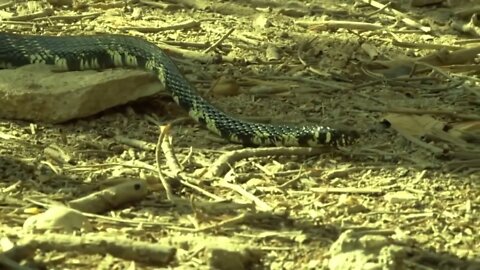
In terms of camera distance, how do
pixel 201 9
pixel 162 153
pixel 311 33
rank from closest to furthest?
1. pixel 162 153
2. pixel 311 33
3. pixel 201 9

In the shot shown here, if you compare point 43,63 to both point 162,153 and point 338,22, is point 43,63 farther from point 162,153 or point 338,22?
point 338,22

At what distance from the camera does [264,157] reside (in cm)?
596

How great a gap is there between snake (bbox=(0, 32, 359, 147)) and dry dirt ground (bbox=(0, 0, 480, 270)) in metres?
0.10

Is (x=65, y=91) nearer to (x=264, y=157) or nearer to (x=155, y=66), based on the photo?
(x=155, y=66)

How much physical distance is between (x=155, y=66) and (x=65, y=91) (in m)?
0.69

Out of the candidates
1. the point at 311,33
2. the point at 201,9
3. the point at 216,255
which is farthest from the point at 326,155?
the point at 201,9

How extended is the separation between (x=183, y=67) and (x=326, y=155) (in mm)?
1887

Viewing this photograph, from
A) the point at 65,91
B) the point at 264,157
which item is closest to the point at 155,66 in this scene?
the point at 65,91

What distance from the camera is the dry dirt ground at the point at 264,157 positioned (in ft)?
14.8

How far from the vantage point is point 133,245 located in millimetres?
4387

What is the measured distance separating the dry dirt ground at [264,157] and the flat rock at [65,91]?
86 millimetres

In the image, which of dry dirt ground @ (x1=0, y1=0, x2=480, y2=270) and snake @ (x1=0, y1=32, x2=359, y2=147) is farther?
snake @ (x1=0, y1=32, x2=359, y2=147)

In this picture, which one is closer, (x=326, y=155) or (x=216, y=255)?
(x=216, y=255)

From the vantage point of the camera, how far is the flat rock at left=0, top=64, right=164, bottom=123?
6.38m
